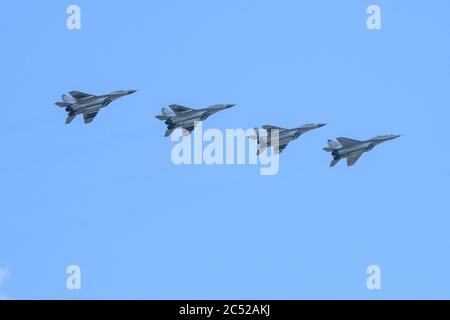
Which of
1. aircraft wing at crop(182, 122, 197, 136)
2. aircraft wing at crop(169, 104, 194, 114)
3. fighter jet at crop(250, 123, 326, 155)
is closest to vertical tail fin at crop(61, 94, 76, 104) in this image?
aircraft wing at crop(169, 104, 194, 114)

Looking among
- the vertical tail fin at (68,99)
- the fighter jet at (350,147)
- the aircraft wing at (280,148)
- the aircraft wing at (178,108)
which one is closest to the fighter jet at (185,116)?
the aircraft wing at (178,108)

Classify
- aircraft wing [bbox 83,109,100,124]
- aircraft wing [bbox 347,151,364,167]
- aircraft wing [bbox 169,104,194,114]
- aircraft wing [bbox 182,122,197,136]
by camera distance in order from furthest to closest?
aircraft wing [bbox 83,109,100,124] → aircraft wing [bbox 169,104,194,114] → aircraft wing [bbox 347,151,364,167] → aircraft wing [bbox 182,122,197,136]

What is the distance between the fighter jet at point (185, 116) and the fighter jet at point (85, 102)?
385 cm

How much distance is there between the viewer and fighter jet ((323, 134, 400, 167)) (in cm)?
12125

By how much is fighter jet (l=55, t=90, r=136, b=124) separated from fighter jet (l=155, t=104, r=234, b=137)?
3.85 m

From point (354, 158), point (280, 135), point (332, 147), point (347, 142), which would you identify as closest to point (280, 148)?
point (280, 135)

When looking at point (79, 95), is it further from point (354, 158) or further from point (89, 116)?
point (354, 158)

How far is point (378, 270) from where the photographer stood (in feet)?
332

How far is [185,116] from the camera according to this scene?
12200cm

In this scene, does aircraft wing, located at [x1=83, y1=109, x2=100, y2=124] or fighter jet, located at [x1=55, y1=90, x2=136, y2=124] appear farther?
aircraft wing, located at [x1=83, y1=109, x2=100, y2=124]

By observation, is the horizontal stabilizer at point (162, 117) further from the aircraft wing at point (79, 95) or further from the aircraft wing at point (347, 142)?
the aircraft wing at point (347, 142)

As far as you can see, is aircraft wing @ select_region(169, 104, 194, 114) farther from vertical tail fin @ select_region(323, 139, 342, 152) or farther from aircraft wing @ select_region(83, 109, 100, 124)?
vertical tail fin @ select_region(323, 139, 342, 152)
